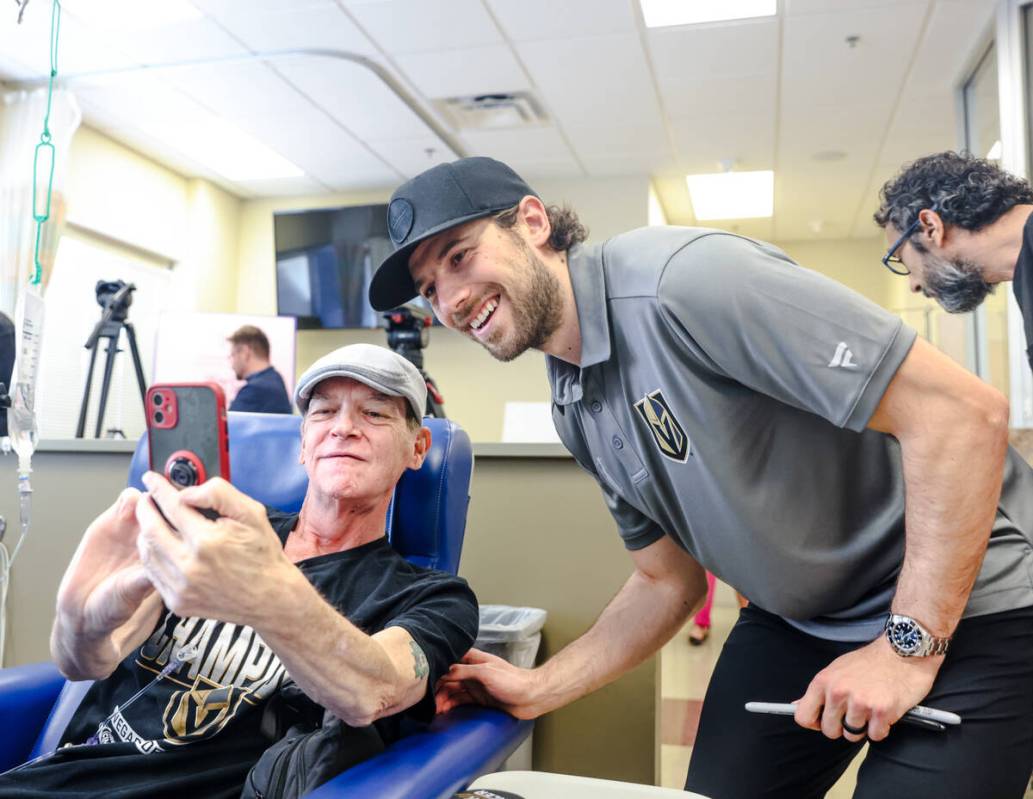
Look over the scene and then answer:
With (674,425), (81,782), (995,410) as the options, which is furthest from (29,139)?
(995,410)

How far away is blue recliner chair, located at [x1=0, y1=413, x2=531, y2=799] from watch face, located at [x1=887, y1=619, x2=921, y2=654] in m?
0.50

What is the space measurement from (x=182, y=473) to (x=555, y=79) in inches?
160

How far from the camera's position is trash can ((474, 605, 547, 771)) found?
1.76m

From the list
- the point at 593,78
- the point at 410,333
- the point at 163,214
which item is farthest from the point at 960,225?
the point at 163,214

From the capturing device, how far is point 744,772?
1201 mm

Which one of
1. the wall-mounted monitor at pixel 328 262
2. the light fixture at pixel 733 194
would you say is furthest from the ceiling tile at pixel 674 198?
the wall-mounted monitor at pixel 328 262

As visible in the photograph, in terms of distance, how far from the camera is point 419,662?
1084mm

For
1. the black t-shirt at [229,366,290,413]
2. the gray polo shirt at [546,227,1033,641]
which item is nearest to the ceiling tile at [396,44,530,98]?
the black t-shirt at [229,366,290,413]

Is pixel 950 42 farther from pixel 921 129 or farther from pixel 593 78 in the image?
pixel 593 78

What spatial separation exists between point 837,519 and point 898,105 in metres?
4.37

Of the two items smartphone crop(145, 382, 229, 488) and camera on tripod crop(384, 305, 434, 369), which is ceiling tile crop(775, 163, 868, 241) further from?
smartphone crop(145, 382, 229, 488)

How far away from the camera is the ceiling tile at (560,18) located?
374 centimetres

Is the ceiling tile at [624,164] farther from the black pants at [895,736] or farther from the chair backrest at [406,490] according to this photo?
the black pants at [895,736]

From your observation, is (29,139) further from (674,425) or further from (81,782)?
(674,425)
